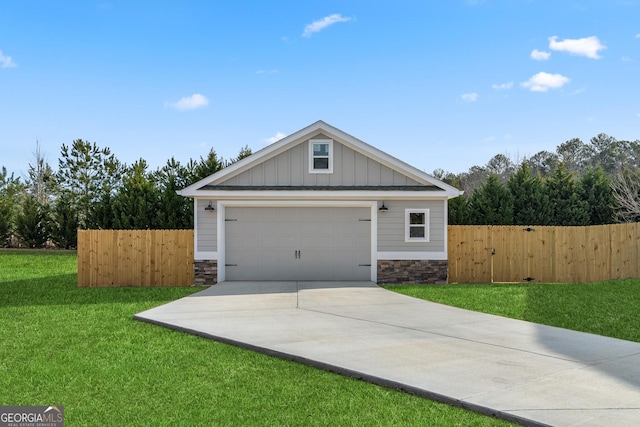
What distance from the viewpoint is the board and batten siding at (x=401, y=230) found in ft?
50.4

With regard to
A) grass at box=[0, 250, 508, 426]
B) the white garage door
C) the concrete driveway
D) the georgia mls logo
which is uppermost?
the white garage door

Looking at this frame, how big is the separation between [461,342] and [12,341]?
21.9 ft

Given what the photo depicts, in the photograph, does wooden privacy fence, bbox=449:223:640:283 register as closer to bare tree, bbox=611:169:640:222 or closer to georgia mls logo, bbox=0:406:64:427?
bare tree, bbox=611:169:640:222

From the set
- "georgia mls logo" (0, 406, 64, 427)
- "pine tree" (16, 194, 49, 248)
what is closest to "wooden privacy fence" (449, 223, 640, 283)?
"georgia mls logo" (0, 406, 64, 427)

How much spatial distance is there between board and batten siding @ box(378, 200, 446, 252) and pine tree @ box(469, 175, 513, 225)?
8.35m

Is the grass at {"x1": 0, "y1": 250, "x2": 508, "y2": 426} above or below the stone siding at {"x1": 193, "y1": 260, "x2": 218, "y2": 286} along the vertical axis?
below

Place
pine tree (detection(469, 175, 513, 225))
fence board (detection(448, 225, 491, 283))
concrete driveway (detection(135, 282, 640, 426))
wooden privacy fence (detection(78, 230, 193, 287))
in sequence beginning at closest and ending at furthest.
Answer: concrete driveway (detection(135, 282, 640, 426))
wooden privacy fence (detection(78, 230, 193, 287))
fence board (detection(448, 225, 491, 283))
pine tree (detection(469, 175, 513, 225))

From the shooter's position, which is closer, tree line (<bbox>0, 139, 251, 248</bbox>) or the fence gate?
the fence gate

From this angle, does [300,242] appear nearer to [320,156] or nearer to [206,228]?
[320,156]

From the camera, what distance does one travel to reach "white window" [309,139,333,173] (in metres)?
15.6

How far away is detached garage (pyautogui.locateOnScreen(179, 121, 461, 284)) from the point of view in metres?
15.3

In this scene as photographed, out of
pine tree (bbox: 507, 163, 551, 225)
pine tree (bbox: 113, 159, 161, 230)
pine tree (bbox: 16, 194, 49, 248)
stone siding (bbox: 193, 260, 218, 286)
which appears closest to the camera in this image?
stone siding (bbox: 193, 260, 218, 286)

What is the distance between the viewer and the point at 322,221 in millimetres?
15461

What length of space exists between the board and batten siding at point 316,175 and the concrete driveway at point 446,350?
4.90 m
